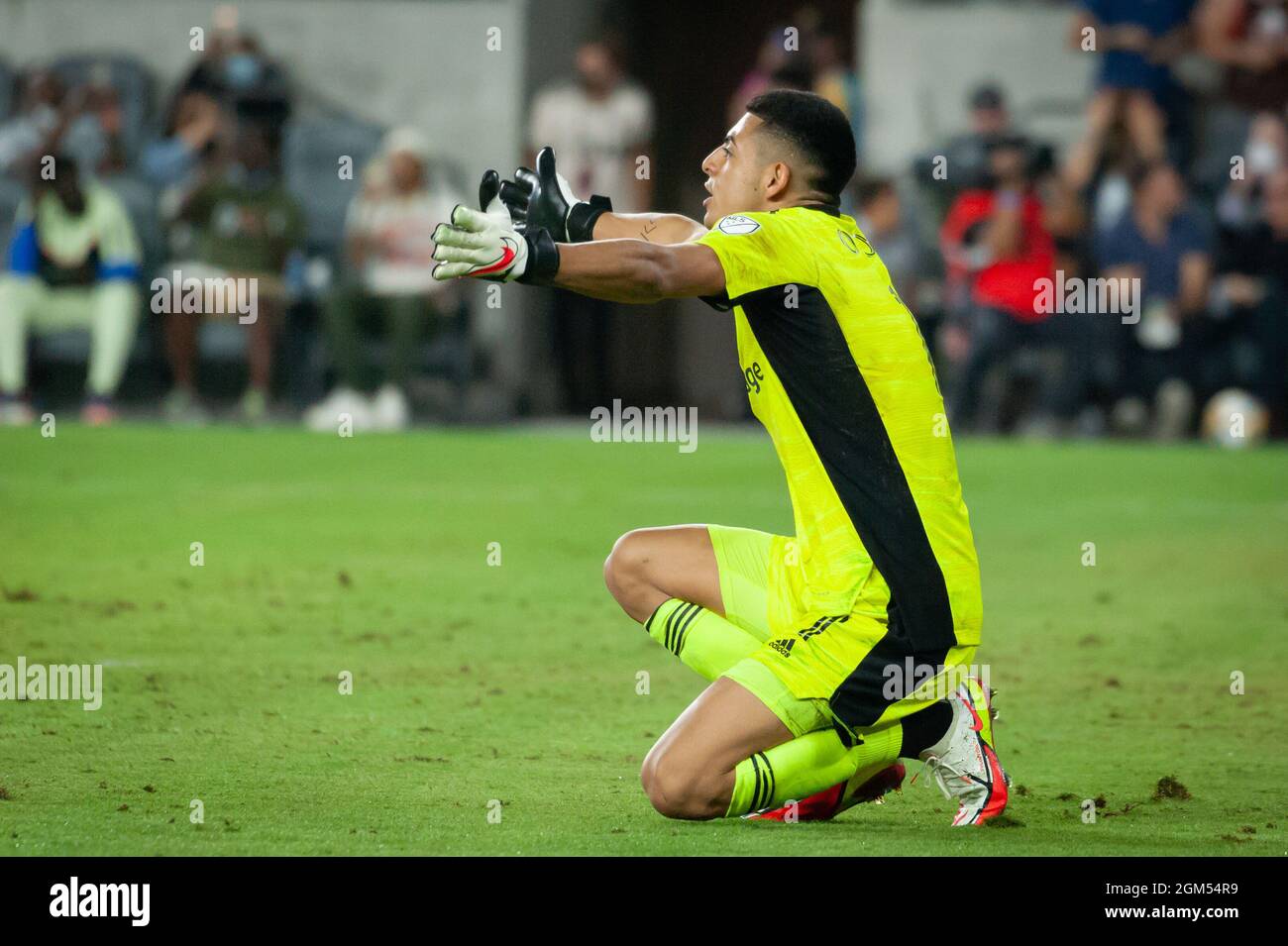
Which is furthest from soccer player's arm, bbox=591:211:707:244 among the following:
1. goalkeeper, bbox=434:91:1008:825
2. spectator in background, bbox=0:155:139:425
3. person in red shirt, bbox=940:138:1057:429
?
spectator in background, bbox=0:155:139:425

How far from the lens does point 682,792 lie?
5.27m

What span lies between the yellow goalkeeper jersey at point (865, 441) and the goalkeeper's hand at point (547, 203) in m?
0.62

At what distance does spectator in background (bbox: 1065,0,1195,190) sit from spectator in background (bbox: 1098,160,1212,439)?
1.90 ft

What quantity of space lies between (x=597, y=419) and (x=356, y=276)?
2.75 metres

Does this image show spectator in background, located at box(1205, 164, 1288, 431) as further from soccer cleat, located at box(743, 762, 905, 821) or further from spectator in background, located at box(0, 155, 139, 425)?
soccer cleat, located at box(743, 762, 905, 821)

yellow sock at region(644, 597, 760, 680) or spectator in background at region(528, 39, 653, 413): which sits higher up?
spectator in background at region(528, 39, 653, 413)

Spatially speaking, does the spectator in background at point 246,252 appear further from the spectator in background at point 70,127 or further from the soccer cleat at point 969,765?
the soccer cleat at point 969,765

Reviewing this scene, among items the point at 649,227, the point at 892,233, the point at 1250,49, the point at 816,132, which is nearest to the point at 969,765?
the point at 816,132

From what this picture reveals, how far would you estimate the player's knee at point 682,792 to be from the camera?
5270mm

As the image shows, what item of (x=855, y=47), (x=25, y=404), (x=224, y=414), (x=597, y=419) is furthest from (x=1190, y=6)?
(x=25, y=404)

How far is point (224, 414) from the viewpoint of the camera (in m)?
19.2

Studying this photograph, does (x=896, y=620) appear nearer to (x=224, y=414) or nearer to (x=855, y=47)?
(x=224, y=414)

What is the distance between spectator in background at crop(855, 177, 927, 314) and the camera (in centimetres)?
1798

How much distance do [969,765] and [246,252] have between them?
14.4m
